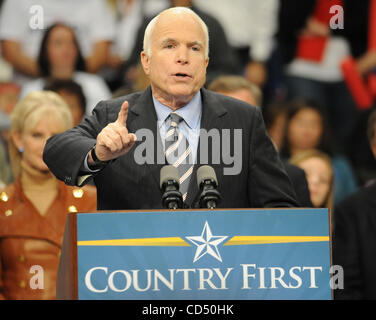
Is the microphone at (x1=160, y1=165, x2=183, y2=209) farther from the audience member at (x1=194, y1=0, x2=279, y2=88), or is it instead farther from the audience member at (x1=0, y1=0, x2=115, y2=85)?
the audience member at (x1=194, y1=0, x2=279, y2=88)

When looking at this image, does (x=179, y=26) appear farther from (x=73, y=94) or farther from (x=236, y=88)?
(x=73, y=94)

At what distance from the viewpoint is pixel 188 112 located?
2.80m

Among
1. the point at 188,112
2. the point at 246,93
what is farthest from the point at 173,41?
the point at 246,93

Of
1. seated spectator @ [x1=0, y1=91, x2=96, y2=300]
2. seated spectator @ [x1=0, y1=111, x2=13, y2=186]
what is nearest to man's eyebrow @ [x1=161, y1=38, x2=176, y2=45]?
seated spectator @ [x1=0, y1=91, x2=96, y2=300]

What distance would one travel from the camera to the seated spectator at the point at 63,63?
5.26m

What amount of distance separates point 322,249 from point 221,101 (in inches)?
28.7

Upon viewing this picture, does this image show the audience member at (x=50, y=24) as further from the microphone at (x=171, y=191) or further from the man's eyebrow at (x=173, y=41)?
the microphone at (x=171, y=191)

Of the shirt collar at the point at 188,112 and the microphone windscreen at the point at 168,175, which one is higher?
the shirt collar at the point at 188,112

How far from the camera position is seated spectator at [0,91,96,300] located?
3.66 metres

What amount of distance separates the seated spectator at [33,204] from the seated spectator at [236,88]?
76 cm

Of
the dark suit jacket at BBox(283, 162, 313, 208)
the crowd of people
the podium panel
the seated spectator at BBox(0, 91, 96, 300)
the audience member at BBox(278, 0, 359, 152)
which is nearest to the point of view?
the podium panel

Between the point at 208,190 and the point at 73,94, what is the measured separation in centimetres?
287

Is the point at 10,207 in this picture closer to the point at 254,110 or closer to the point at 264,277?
the point at 254,110

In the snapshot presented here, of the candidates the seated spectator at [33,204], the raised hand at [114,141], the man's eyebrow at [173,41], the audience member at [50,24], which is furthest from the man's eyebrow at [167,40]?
the audience member at [50,24]
